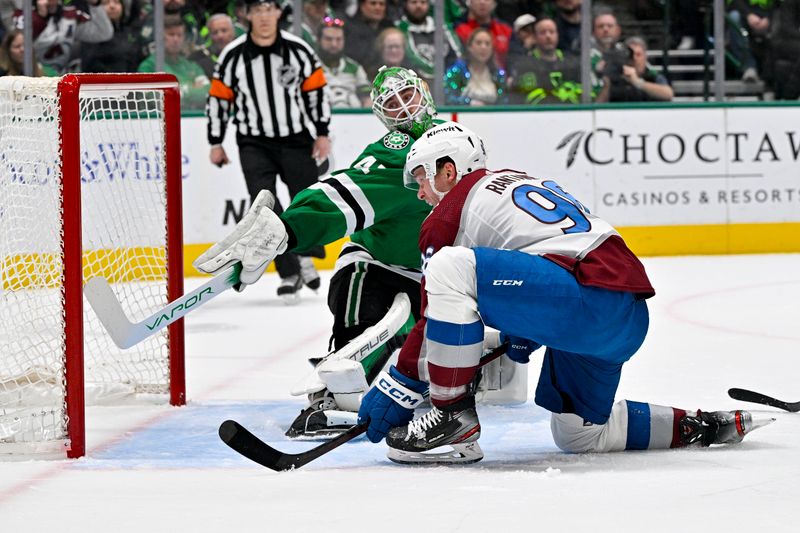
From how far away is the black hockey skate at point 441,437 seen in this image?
2.65 meters

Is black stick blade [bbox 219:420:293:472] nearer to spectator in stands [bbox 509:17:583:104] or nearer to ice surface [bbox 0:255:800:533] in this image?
ice surface [bbox 0:255:800:533]

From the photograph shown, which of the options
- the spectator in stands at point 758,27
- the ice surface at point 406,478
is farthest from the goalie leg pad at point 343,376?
the spectator in stands at point 758,27

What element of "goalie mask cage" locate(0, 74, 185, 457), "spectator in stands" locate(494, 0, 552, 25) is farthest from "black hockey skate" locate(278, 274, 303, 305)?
"spectator in stands" locate(494, 0, 552, 25)

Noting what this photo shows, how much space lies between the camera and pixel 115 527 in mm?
2240

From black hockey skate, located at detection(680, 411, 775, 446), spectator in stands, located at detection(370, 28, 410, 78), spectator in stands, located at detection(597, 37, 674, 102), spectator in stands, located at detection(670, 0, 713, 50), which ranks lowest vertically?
black hockey skate, located at detection(680, 411, 775, 446)

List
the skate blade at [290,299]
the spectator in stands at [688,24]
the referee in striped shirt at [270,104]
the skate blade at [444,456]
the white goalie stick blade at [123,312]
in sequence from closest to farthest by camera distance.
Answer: the skate blade at [444,456], the white goalie stick blade at [123,312], the skate blade at [290,299], the referee in striped shirt at [270,104], the spectator in stands at [688,24]

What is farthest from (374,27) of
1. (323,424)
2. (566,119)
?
(323,424)

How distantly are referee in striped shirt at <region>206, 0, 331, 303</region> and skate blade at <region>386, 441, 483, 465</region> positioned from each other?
3.32 metres

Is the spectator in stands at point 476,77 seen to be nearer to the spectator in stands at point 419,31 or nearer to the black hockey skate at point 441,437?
the spectator in stands at point 419,31

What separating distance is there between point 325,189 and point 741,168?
14.9 feet

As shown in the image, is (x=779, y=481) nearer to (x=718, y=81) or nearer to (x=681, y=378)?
(x=681, y=378)

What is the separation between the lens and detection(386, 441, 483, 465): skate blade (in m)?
2.70

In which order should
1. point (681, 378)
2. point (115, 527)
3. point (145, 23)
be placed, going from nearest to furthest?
point (115, 527), point (681, 378), point (145, 23)

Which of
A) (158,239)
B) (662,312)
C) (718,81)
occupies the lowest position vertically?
(662,312)
